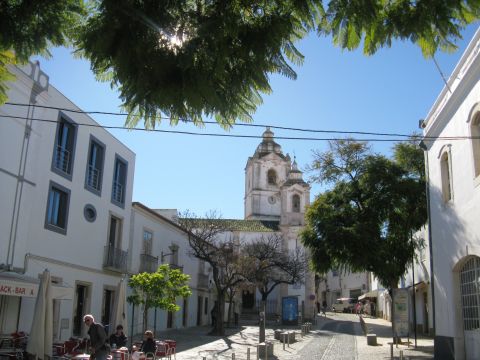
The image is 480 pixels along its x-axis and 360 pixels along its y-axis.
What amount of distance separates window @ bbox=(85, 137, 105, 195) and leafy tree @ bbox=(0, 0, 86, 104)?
1763 cm

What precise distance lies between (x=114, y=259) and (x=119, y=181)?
3.84 meters

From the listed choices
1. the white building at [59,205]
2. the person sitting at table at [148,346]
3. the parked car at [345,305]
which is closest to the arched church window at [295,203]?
the parked car at [345,305]

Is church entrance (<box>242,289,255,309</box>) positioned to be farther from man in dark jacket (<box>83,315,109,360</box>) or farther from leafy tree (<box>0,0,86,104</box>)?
leafy tree (<box>0,0,86,104</box>)

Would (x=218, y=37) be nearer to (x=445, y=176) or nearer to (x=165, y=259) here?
(x=445, y=176)

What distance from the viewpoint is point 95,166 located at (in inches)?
917

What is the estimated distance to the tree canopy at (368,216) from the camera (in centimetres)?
2064

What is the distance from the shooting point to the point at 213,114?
4910 millimetres

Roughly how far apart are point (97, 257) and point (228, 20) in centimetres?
2017

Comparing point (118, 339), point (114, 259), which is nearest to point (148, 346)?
point (118, 339)

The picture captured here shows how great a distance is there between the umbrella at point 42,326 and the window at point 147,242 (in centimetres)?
1582

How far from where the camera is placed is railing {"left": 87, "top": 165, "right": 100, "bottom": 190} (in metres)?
22.6

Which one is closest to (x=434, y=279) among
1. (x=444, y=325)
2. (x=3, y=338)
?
(x=444, y=325)

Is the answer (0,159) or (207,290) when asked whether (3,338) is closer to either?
(0,159)

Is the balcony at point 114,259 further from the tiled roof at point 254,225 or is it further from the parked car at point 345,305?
the parked car at point 345,305
